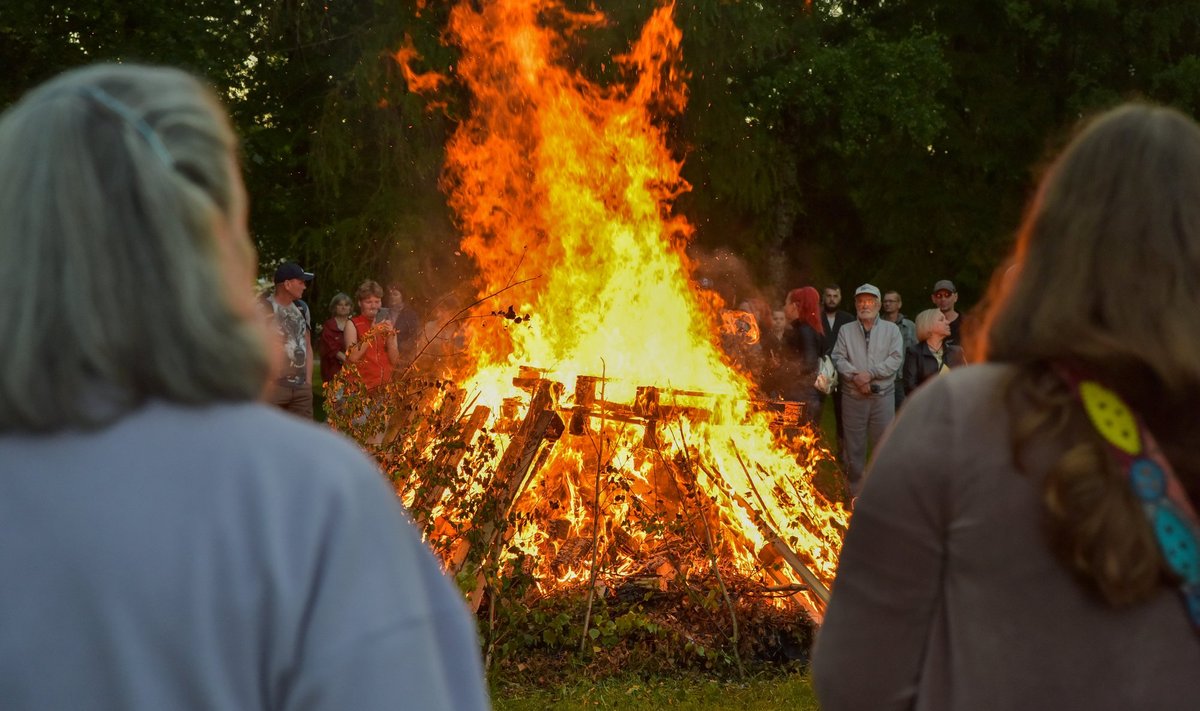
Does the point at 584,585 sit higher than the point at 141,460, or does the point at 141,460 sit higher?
the point at 141,460

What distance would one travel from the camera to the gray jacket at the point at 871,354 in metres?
12.3

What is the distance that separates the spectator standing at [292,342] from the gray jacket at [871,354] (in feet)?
15.3

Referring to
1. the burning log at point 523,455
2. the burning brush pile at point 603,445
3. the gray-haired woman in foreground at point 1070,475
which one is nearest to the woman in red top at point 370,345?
the burning brush pile at point 603,445

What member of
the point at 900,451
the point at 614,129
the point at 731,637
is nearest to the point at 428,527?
the point at 731,637

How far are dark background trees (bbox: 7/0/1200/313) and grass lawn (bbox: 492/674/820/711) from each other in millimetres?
8540

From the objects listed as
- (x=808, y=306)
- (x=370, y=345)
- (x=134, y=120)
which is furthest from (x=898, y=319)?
(x=134, y=120)

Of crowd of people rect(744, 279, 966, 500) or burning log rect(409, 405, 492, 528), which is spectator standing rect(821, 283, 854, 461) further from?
burning log rect(409, 405, 492, 528)

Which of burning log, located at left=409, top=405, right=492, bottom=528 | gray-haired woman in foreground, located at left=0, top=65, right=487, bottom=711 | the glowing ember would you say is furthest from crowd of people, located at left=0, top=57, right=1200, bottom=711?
burning log, located at left=409, top=405, right=492, bottom=528

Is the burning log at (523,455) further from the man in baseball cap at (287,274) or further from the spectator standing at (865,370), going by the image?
the spectator standing at (865,370)

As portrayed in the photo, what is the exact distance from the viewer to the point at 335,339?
13.1m

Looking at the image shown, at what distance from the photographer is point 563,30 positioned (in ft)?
57.1

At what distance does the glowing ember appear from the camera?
7617 mm

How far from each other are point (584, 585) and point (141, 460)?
5.91 m

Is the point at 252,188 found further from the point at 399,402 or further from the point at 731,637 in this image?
the point at 731,637
